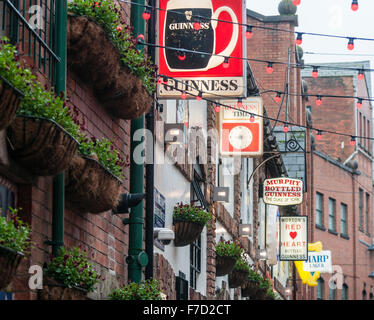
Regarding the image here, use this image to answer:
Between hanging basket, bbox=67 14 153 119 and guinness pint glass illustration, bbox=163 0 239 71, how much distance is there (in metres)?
3.32

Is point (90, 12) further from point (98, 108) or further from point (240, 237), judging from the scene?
point (240, 237)

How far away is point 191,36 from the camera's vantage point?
50.5 ft

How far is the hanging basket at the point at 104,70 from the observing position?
1018cm

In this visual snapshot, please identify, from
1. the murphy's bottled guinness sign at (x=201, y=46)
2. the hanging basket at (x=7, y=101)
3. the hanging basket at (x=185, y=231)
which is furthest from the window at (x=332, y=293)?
the hanging basket at (x=7, y=101)

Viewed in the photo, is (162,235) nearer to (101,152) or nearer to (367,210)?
(101,152)

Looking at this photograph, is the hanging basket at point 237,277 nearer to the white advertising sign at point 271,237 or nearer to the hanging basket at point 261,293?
the hanging basket at point 261,293

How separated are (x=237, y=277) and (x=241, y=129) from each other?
3584 mm

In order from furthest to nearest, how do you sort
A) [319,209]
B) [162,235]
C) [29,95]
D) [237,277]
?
1. [319,209]
2. [237,277]
3. [162,235]
4. [29,95]

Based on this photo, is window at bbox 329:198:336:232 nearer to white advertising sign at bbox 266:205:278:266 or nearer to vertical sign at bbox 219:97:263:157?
white advertising sign at bbox 266:205:278:266

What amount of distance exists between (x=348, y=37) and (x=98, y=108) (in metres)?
4.05

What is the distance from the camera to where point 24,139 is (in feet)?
26.5

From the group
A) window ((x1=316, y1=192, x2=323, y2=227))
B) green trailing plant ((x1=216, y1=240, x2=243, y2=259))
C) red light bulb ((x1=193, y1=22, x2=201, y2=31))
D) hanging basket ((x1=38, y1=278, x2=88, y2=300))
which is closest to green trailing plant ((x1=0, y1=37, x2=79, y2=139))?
hanging basket ((x1=38, y1=278, x2=88, y2=300))

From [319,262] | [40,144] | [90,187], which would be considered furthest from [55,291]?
[319,262]

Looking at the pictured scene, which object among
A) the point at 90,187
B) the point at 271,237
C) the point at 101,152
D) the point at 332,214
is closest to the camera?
the point at 90,187
